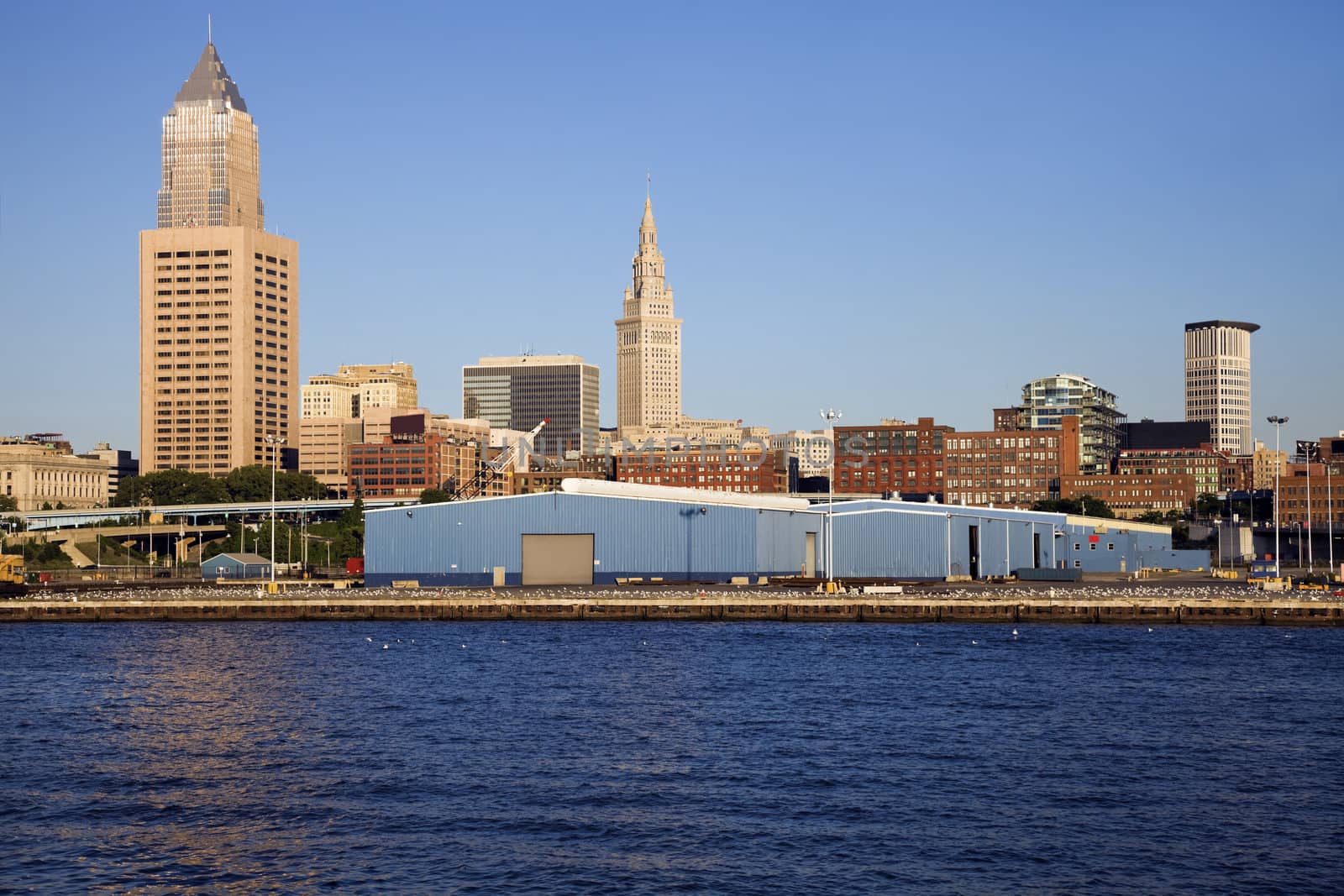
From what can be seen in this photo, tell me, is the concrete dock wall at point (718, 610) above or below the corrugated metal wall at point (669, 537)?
below

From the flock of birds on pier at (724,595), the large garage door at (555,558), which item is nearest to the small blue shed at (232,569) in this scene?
the flock of birds on pier at (724,595)

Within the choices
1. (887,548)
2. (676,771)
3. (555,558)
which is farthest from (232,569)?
(676,771)

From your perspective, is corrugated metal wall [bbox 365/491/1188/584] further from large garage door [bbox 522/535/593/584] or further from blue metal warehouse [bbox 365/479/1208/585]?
large garage door [bbox 522/535/593/584]

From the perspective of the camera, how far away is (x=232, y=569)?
169500 mm

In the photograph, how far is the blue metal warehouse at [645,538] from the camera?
125812 mm

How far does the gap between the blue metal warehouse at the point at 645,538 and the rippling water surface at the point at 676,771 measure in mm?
39050

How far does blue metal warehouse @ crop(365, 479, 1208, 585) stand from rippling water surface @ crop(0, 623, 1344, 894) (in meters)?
39.0

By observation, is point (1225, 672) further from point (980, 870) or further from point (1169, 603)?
point (980, 870)

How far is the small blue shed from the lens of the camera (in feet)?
550

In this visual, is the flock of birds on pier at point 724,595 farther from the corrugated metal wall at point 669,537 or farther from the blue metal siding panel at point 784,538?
the blue metal siding panel at point 784,538

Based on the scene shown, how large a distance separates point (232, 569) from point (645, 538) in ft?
211

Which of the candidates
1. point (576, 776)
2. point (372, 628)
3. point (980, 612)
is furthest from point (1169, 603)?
point (576, 776)

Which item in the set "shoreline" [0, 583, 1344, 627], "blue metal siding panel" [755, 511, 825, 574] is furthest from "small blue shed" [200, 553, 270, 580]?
"blue metal siding panel" [755, 511, 825, 574]

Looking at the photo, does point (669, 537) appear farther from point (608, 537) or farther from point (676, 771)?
point (676, 771)
